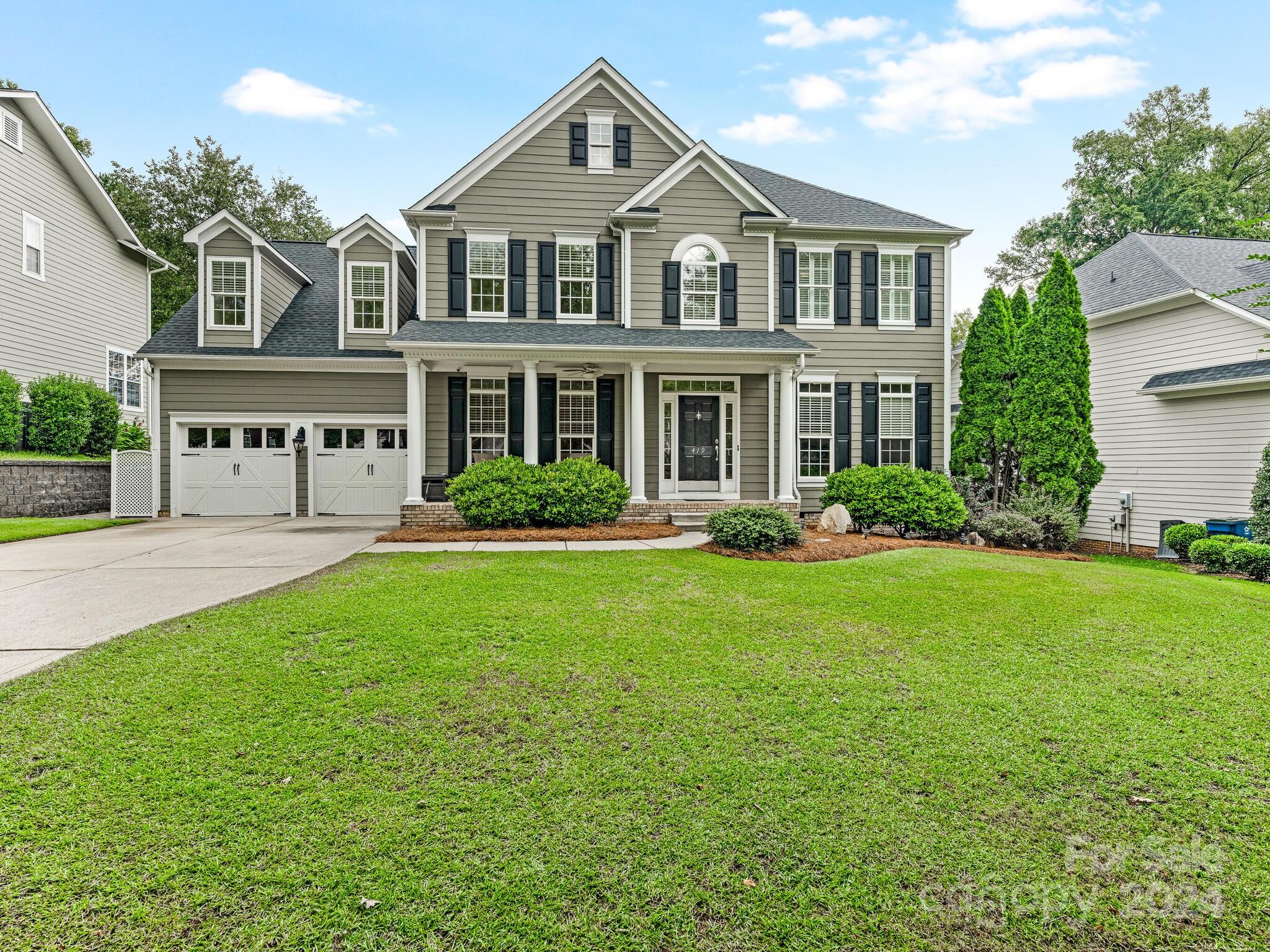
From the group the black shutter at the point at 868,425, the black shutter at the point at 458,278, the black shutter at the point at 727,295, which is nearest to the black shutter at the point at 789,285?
the black shutter at the point at 727,295

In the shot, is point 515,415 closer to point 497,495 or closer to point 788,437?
point 497,495

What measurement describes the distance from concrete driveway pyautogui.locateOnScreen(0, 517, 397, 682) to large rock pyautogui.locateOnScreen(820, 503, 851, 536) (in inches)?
332

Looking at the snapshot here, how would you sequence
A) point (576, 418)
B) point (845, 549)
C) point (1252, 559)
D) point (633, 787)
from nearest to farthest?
point (633, 787) → point (1252, 559) → point (845, 549) → point (576, 418)

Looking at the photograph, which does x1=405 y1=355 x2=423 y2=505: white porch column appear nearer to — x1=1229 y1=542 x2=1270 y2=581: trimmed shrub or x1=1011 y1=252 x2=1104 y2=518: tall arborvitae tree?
x1=1011 y1=252 x2=1104 y2=518: tall arborvitae tree

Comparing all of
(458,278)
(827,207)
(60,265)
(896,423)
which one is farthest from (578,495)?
(60,265)

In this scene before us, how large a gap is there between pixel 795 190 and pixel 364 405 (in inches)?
471

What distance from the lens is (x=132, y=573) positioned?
7.18m

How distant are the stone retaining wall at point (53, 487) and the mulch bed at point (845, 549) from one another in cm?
1465

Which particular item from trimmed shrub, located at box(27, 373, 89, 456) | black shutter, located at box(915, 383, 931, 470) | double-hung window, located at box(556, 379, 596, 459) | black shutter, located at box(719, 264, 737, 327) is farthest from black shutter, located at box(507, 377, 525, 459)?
trimmed shrub, located at box(27, 373, 89, 456)

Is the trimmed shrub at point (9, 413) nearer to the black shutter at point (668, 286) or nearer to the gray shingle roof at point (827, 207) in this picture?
the black shutter at point (668, 286)

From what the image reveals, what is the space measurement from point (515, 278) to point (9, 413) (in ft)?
40.0

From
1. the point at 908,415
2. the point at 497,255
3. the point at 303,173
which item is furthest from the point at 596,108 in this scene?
the point at 303,173

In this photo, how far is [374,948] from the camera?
6.39ft

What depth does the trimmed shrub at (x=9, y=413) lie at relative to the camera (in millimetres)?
13398
